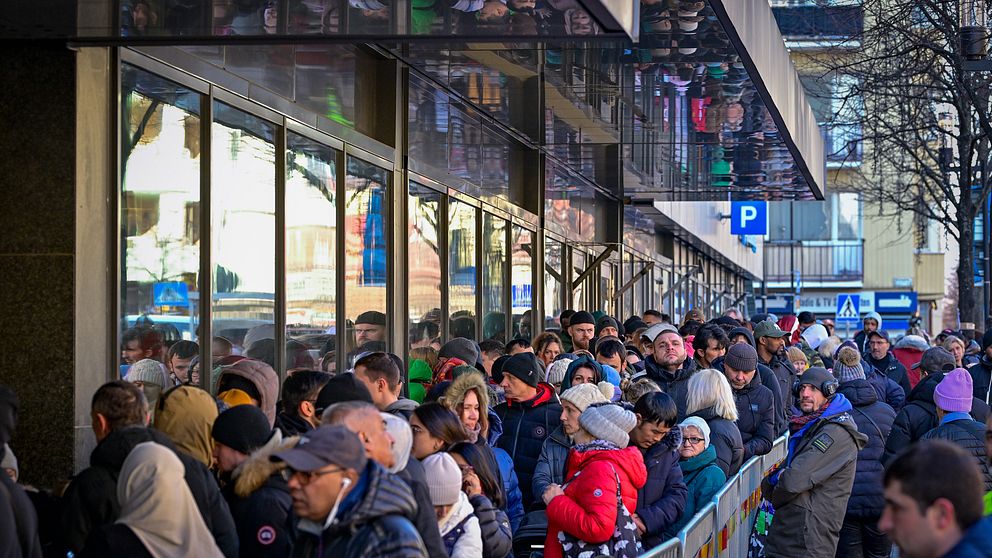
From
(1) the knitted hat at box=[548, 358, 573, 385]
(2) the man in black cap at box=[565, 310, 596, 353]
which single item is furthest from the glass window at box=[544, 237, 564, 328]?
(1) the knitted hat at box=[548, 358, 573, 385]

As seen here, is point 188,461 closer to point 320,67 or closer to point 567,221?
point 320,67

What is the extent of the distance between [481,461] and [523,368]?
7.13 feet

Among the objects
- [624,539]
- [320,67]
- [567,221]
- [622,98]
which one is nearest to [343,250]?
[320,67]

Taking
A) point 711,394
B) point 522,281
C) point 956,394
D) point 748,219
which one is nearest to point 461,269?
point 522,281

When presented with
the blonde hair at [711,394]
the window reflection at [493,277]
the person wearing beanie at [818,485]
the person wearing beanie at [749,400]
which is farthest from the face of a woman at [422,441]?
the window reflection at [493,277]

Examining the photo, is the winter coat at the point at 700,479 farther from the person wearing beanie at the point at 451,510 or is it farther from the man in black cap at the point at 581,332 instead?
the man in black cap at the point at 581,332

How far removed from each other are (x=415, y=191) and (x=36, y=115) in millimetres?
6731

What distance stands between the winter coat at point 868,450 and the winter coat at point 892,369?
5.91 meters

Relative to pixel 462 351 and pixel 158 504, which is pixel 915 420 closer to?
pixel 462 351

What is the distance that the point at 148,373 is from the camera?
8.82 metres

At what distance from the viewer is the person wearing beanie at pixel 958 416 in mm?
9867

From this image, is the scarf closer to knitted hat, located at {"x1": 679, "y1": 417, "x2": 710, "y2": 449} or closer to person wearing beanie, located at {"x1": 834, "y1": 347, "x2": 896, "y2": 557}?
knitted hat, located at {"x1": 679, "y1": 417, "x2": 710, "y2": 449}

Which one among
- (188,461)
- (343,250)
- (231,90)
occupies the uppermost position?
(231,90)

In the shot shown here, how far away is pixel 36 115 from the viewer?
320 inches
